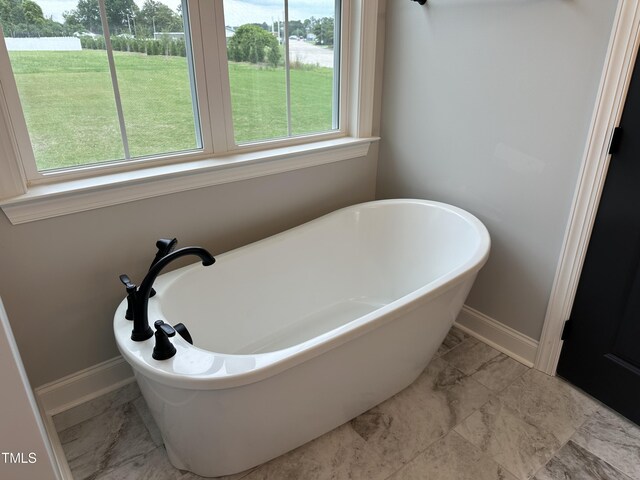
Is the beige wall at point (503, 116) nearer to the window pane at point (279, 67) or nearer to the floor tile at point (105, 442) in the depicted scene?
the window pane at point (279, 67)

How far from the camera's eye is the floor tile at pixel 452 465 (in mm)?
1459

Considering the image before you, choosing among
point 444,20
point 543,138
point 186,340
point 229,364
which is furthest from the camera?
point 444,20

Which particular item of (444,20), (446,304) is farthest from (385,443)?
(444,20)

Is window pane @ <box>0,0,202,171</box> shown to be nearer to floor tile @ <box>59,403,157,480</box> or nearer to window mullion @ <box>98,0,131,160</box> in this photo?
window mullion @ <box>98,0,131,160</box>

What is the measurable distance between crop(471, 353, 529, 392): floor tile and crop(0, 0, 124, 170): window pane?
176 centimetres

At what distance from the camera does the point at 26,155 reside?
146cm

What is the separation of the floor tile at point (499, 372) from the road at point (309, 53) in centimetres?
163

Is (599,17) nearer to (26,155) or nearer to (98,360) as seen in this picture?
(26,155)

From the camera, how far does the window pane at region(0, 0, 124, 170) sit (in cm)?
136

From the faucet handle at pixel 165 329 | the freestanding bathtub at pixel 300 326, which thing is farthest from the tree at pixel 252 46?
the faucet handle at pixel 165 329

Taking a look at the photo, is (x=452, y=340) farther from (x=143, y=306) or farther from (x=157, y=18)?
(x=157, y=18)

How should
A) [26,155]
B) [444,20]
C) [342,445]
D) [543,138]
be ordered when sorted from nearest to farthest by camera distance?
[26,155] < [342,445] < [543,138] < [444,20]

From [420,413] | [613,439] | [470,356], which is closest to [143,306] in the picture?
[420,413]

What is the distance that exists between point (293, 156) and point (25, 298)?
3.89ft
